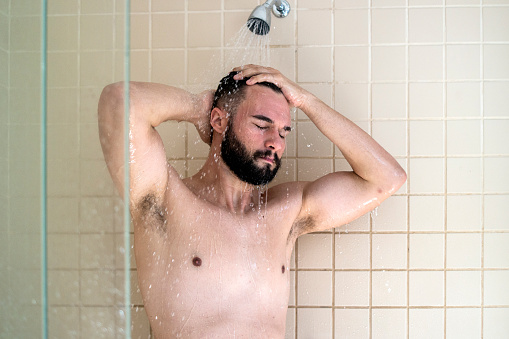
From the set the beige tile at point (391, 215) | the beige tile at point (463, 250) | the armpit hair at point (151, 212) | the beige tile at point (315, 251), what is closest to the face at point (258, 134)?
the armpit hair at point (151, 212)

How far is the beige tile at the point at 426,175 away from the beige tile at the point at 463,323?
417 mm

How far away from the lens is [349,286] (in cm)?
200

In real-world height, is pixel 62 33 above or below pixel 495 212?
above

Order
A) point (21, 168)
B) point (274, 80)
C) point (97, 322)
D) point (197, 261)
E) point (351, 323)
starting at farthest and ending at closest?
point (351, 323) < point (274, 80) < point (197, 261) < point (97, 322) < point (21, 168)

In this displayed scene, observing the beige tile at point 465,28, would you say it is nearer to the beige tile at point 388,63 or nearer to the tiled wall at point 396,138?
the tiled wall at point 396,138

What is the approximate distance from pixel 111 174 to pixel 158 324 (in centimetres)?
93

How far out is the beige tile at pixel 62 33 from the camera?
623 millimetres

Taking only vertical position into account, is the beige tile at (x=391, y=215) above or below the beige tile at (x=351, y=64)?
below

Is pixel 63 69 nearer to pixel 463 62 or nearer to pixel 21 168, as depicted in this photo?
pixel 21 168

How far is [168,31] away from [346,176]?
809mm

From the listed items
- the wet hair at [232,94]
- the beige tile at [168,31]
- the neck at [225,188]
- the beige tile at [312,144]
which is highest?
the beige tile at [168,31]

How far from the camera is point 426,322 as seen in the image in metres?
2.00

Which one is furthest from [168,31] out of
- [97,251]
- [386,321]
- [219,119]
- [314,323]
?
[97,251]

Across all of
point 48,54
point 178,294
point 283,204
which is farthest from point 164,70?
point 48,54
